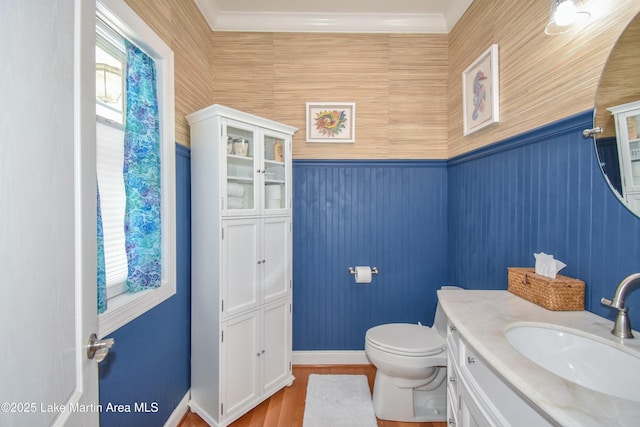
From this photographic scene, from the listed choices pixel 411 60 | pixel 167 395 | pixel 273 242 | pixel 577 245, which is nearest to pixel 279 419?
pixel 167 395

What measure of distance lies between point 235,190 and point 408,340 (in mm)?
1514

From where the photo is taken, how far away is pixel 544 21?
136 cm

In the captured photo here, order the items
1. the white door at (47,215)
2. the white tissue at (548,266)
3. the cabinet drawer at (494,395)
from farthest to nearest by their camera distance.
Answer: the white tissue at (548,266) → the cabinet drawer at (494,395) → the white door at (47,215)

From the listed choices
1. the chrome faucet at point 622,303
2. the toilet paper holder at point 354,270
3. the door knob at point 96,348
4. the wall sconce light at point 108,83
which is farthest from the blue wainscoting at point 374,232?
the door knob at point 96,348

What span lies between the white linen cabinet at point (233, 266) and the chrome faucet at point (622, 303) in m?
1.71

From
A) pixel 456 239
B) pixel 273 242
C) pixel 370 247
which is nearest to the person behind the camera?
pixel 273 242

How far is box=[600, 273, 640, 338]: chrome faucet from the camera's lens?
2.67 feet

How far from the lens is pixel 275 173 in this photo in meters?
2.13

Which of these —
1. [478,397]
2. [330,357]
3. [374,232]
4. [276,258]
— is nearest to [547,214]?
[478,397]

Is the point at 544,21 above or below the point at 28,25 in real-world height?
above

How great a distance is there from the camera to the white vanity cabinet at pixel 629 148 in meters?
0.92

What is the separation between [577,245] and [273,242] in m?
1.69

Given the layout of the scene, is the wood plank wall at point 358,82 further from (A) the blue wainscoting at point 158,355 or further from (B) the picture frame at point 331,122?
(A) the blue wainscoting at point 158,355

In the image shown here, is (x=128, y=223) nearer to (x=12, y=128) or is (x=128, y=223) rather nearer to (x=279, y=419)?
(x=12, y=128)
